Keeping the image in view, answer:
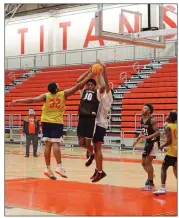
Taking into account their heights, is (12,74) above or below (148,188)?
above

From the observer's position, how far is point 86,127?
24.0 feet

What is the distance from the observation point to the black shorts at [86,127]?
7.26m

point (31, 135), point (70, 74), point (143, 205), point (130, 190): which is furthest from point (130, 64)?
point (143, 205)

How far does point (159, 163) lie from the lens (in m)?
14.0

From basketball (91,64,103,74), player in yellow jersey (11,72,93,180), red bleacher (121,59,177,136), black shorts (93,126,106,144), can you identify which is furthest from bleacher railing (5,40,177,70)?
basketball (91,64,103,74)

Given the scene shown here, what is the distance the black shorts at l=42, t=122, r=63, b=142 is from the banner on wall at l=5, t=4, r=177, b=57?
1773cm

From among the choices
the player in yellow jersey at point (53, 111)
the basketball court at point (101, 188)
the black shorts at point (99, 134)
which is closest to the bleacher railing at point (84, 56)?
the basketball court at point (101, 188)

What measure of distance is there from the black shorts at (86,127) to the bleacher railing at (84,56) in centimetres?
1475

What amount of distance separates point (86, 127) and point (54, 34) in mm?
20972

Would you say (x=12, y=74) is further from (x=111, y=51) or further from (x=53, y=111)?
(x=53, y=111)

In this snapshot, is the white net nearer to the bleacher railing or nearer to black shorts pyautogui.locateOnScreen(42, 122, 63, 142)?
the bleacher railing

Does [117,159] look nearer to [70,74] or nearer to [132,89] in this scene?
[132,89]

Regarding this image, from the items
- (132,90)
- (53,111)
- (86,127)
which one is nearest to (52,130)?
(53,111)
